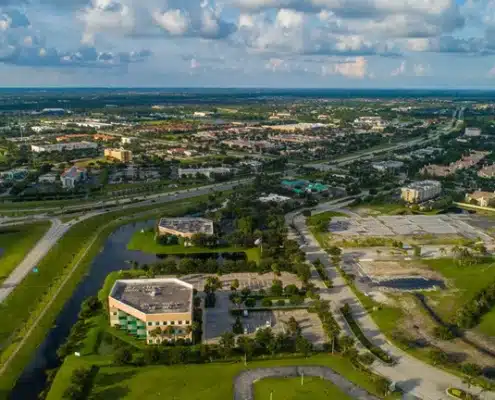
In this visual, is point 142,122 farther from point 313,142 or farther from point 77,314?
point 77,314

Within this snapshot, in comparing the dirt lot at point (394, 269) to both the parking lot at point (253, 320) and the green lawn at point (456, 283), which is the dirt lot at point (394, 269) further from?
the parking lot at point (253, 320)

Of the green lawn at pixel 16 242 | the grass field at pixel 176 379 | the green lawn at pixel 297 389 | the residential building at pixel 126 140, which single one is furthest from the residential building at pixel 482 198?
the residential building at pixel 126 140

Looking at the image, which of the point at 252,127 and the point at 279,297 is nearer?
the point at 279,297

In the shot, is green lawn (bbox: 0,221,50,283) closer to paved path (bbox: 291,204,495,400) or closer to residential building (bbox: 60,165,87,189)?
residential building (bbox: 60,165,87,189)

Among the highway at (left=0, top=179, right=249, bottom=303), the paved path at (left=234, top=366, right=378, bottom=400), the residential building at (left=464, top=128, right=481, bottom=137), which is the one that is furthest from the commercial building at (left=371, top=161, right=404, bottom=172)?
the paved path at (left=234, top=366, right=378, bottom=400)

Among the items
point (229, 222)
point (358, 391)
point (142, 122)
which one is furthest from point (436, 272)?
point (142, 122)

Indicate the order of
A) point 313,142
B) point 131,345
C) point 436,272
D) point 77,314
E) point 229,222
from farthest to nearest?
point 313,142, point 229,222, point 436,272, point 77,314, point 131,345
